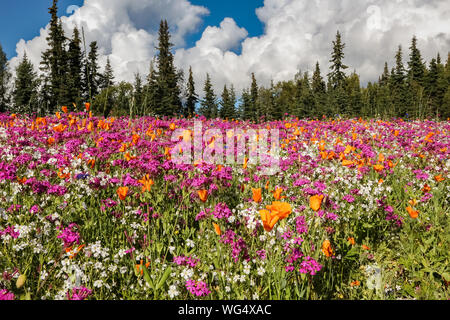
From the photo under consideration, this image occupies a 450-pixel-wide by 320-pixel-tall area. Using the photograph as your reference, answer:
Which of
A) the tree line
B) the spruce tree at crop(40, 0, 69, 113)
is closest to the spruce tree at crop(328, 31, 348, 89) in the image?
the tree line

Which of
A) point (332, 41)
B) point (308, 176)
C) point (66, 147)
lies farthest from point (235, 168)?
point (332, 41)

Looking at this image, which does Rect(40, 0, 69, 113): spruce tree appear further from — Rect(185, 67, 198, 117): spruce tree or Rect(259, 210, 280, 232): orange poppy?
Rect(259, 210, 280, 232): orange poppy

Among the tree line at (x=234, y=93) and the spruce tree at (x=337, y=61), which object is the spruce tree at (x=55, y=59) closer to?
the tree line at (x=234, y=93)

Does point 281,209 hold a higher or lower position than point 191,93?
lower

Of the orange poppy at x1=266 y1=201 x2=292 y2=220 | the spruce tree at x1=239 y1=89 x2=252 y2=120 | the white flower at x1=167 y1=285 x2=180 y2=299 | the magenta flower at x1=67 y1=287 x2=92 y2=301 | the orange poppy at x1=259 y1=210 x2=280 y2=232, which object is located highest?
the spruce tree at x1=239 y1=89 x2=252 y2=120

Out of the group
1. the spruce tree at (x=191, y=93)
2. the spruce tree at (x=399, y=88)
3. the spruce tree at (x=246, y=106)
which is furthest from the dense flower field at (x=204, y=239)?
the spruce tree at (x=191, y=93)

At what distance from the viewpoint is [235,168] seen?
5.48 meters

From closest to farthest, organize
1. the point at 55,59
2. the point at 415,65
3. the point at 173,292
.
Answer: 1. the point at 173,292
2. the point at 55,59
3. the point at 415,65

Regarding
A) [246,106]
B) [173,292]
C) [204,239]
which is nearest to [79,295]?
[173,292]

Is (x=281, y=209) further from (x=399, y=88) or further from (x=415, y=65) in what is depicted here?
(x=415, y=65)

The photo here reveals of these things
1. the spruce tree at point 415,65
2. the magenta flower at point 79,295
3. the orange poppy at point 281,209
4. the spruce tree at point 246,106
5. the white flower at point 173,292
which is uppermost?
the spruce tree at point 415,65

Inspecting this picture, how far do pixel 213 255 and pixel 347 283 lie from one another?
1524mm

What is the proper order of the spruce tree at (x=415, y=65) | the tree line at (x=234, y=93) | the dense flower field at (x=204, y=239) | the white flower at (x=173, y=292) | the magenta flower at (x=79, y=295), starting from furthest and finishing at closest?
1. the spruce tree at (x=415, y=65)
2. the tree line at (x=234, y=93)
3. the dense flower field at (x=204, y=239)
4. the white flower at (x=173, y=292)
5. the magenta flower at (x=79, y=295)

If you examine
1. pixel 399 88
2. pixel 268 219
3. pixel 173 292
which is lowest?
pixel 173 292
